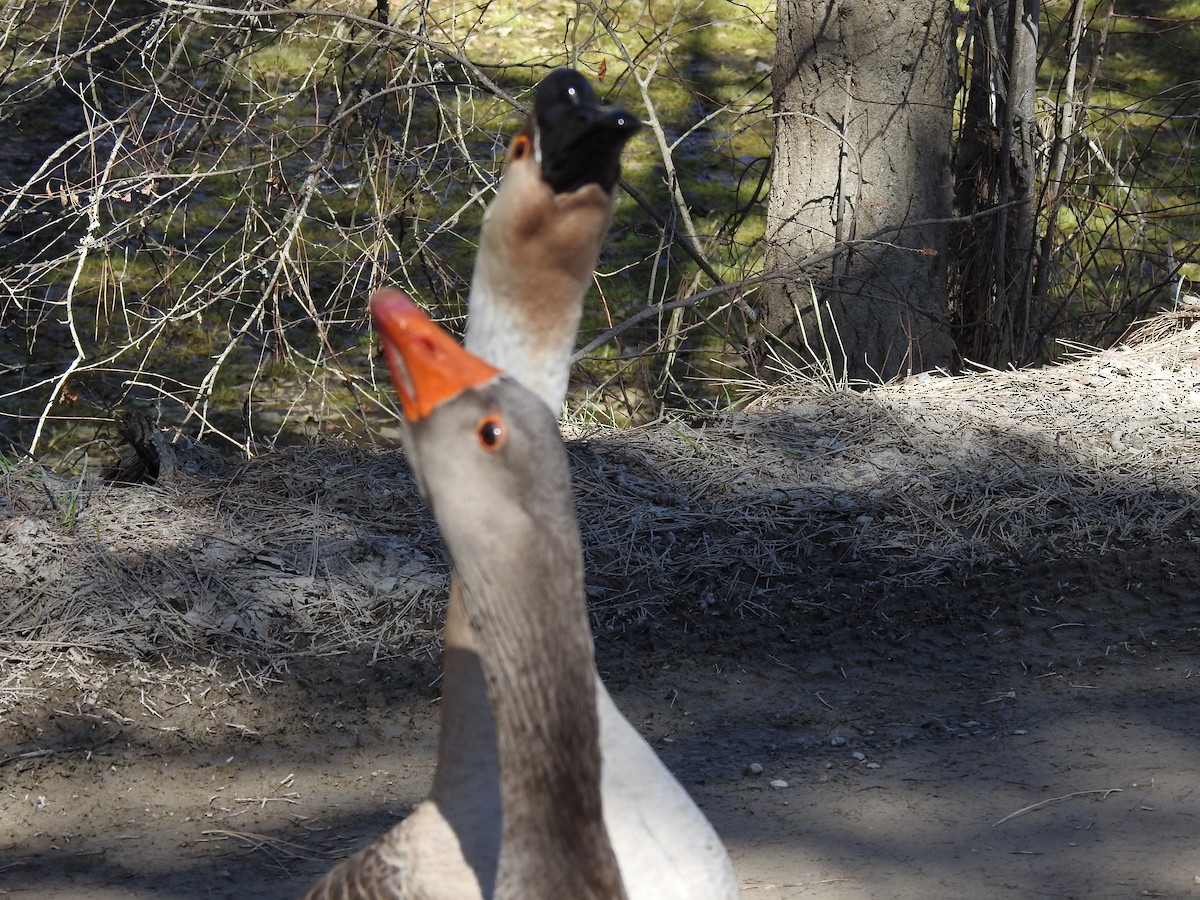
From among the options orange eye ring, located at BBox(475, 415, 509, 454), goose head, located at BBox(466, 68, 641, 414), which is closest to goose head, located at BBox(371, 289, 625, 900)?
orange eye ring, located at BBox(475, 415, 509, 454)

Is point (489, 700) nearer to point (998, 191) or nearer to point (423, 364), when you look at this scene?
point (423, 364)

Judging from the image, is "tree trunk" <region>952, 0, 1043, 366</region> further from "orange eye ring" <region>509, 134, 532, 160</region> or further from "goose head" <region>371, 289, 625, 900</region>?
"goose head" <region>371, 289, 625, 900</region>

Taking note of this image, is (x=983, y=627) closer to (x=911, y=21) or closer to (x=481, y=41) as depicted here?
(x=911, y=21)

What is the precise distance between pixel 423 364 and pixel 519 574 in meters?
0.31

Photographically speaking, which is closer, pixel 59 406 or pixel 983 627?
pixel 983 627

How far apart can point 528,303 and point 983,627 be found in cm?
292

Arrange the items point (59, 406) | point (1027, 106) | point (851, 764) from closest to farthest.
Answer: point (851, 764), point (1027, 106), point (59, 406)

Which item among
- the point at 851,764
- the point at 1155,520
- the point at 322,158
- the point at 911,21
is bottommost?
the point at 851,764

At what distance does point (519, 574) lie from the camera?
5.40ft

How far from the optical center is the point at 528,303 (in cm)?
241

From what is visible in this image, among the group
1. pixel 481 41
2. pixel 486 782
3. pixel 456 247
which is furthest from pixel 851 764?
pixel 481 41

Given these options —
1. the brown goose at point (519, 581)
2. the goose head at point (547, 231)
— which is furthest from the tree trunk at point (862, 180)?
the brown goose at point (519, 581)

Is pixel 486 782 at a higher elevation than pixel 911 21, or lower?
lower

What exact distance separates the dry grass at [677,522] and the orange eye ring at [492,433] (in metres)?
2.96
